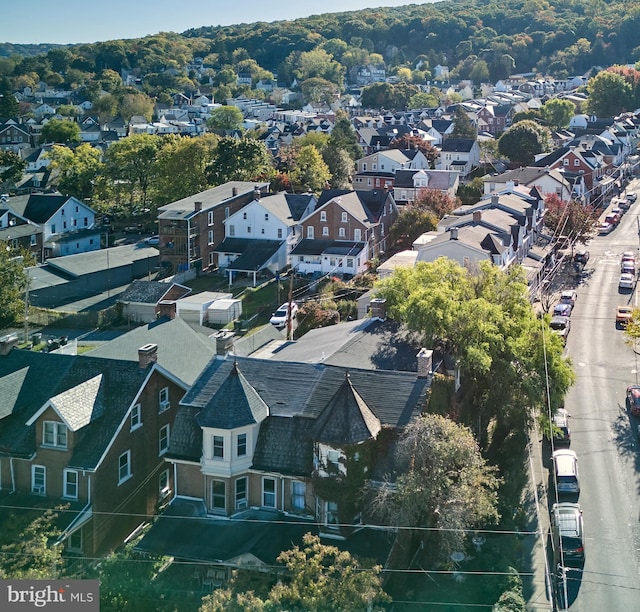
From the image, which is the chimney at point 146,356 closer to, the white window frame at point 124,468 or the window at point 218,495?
the white window frame at point 124,468

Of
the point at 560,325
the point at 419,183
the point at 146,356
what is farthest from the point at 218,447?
the point at 419,183

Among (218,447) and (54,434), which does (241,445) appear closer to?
(218,447)

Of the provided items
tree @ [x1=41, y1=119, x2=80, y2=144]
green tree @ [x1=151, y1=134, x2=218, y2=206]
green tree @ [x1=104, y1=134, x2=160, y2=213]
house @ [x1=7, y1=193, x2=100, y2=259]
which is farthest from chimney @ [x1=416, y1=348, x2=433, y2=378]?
tree @ [x1=41, y1=119, x2=80, y2=144]

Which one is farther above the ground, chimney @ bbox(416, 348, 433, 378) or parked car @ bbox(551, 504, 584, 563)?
chimney @ bbox(416, 348, 433, 378)

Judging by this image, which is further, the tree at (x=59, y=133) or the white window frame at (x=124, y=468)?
the tree at (x=59, y=133)

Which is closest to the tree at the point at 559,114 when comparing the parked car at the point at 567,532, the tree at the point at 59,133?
the tree at the point at 59,133

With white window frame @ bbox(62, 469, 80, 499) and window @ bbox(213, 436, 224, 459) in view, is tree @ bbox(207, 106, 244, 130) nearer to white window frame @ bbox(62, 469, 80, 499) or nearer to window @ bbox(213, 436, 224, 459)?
white window frame @ bbox(62, 469, 80, 499)
